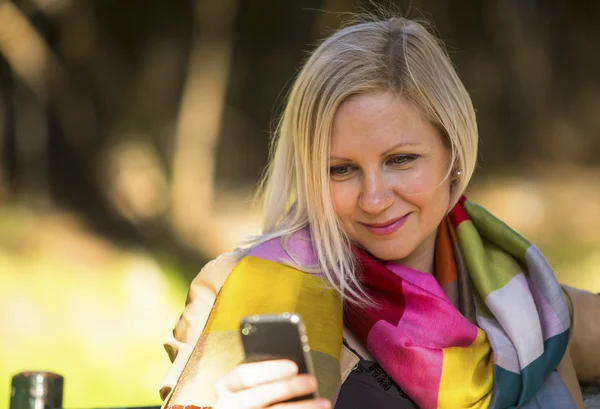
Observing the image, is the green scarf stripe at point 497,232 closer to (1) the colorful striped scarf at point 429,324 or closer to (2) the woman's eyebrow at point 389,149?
(1) the colorful striped scarf at point 429,324

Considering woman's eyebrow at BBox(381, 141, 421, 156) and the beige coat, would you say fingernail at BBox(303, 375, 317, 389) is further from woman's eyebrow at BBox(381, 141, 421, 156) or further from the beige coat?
woman's eyebrow at BBox(381, 141, 421, 156)

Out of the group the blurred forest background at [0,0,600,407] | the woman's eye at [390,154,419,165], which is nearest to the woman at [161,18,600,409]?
the woman's eye at [390,154,419,165]

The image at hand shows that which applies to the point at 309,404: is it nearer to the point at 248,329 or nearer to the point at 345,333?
the point at 248,329

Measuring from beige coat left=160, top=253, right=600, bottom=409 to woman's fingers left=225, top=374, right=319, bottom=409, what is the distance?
14.6 inches

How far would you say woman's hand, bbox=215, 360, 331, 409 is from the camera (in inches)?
43.2

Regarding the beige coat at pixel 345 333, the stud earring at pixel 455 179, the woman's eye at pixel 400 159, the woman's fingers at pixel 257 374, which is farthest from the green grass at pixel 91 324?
the woman's fingers at pixel 257 374

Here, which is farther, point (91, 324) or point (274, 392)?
point (91, 324)

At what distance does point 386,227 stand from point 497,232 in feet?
1.01

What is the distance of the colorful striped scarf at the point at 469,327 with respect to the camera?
1655mm

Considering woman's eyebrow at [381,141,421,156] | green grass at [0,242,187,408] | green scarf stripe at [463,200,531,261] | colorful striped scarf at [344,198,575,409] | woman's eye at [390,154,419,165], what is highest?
woman's eyebrow at [381,141,421,156]

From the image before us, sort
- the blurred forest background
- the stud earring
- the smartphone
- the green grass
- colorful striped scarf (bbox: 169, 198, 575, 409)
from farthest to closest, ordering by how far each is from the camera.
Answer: the blurred forest background → the green grass → the stud earring → colorful striped scarf (bbox: 169, 198, 575, 409) → the smartphone

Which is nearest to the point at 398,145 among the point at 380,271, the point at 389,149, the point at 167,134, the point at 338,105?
the point at 389,149

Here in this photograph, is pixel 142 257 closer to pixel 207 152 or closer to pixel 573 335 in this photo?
pixel 207 152

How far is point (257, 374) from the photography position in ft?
3.71
